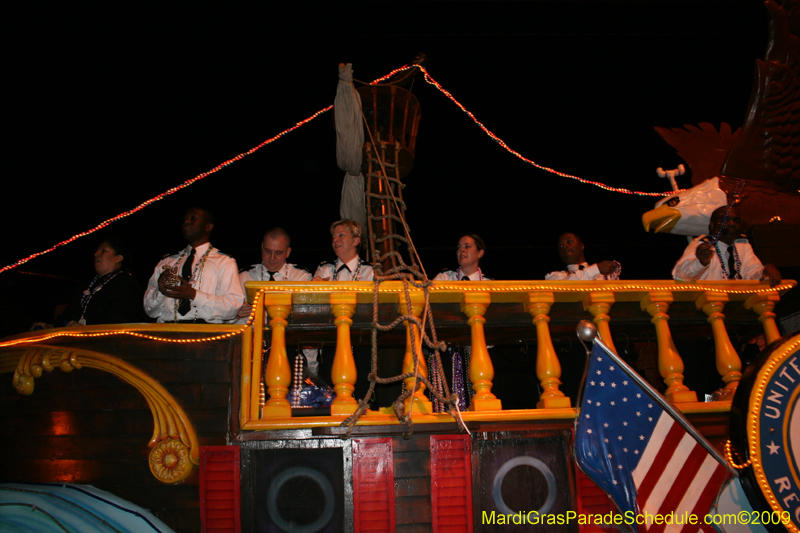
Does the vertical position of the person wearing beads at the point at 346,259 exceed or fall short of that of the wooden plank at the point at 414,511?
it exceeds it

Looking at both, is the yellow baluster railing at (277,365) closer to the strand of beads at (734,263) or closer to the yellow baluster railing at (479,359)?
the yellow baluster railing at (479,359)

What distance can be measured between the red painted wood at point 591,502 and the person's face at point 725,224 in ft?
7.11

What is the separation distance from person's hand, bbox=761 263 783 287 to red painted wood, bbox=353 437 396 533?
2586 mm

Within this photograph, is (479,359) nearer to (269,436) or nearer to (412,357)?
(412,357)

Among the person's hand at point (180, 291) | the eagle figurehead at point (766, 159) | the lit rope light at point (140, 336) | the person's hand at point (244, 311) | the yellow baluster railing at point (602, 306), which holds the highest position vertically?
the eagle figurehead at point (766, 159)

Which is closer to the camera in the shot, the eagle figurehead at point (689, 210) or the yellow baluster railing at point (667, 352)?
the yellow baluster railing at point (667, 352)

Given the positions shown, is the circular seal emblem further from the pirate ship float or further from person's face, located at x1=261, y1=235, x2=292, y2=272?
person's face, located at x1=261, y1=235, x2=292, y2=272

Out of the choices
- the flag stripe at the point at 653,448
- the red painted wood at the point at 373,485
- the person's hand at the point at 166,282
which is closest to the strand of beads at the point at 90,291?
the person's hand at the point at 166,282

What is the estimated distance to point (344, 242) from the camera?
416cm

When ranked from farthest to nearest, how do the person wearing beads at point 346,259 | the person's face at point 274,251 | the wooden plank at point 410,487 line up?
the person's face at point 274,251, the person wearing beads at point 346,259, the wooden plank at point 410,487

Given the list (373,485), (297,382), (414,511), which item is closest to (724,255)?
(414,511)

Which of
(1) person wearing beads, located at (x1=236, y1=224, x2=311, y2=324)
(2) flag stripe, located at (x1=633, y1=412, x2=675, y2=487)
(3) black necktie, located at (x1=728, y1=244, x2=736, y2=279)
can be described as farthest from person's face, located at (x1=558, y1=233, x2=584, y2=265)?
(1) person wearing beads, located at (x1=236, y1=224, x2=311, y2=324)

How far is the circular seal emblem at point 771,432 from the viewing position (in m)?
2.54

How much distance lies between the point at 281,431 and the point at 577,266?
10.3ft
